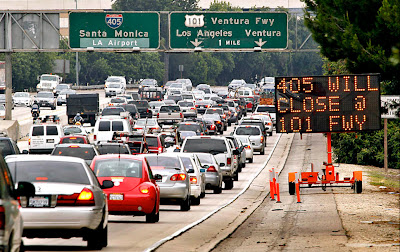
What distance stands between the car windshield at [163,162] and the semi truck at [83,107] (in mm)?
49361

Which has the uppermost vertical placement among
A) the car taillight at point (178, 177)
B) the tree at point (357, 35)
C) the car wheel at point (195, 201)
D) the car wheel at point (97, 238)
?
the tree at point (357, 35)

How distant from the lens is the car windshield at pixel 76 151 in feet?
96.4

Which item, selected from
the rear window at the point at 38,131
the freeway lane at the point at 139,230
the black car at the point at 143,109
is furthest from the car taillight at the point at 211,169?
the black car at the point at 143,109

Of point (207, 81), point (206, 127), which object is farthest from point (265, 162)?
point (207, 81)

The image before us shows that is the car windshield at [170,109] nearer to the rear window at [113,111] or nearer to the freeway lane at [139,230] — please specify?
the rear window at [113,111]

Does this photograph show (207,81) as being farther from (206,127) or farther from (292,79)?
(292,79)

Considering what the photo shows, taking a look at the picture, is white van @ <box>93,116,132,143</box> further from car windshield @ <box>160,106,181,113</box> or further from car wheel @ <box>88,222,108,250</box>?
car wheel @ <box>88,222,108,250</box>

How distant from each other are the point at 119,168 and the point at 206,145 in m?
13.9

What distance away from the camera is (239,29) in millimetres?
55469

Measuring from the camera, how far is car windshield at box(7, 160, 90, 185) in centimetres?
1415

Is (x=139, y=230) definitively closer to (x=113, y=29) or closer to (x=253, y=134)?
(x=253, y=134)

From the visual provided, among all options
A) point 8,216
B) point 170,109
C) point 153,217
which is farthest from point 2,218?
point 170,109

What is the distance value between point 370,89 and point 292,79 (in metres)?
2.11

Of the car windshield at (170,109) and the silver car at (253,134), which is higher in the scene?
the car windshield at (170,109)
